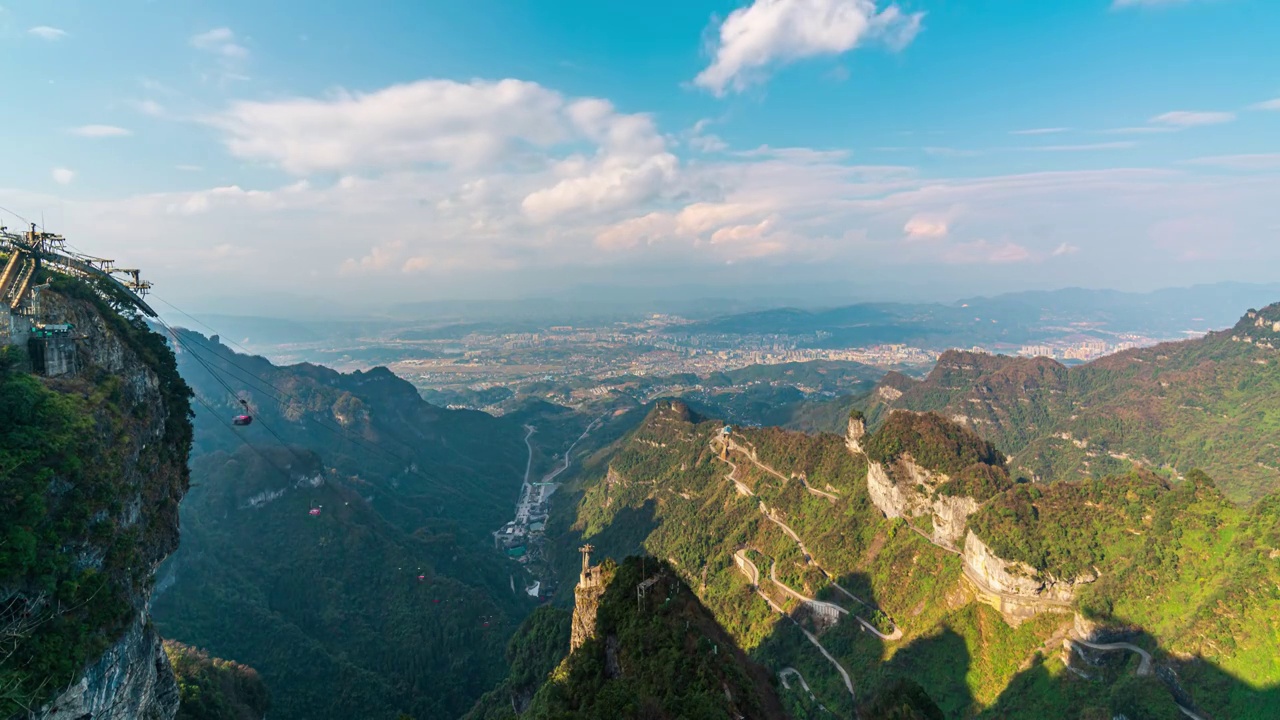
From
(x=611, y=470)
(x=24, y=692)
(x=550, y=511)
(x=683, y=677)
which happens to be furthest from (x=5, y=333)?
(x=550, y=511)

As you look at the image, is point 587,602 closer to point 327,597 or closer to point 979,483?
point 979,483

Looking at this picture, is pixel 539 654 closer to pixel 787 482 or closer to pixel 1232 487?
pixel 787 482

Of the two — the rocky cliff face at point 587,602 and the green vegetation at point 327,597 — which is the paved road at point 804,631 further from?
the green vegetation at point 327,597

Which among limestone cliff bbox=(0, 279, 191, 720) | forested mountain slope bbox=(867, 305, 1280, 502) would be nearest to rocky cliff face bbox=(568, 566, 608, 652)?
limestone cliff bbox=(0, 279, 191, 720)

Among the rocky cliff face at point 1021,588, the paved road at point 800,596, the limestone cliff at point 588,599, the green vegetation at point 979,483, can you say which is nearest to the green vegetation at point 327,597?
the limestone cliff at point 588,599

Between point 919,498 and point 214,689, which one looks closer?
point 214,689

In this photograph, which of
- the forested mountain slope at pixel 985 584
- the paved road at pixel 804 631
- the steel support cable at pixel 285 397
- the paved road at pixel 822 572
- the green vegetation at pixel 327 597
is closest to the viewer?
the forested mountain slope at pixel 985 584

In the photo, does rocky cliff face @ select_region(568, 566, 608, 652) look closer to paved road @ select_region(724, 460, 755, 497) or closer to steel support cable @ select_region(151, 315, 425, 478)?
paved road @ select_region(724, 460, 755, 497)

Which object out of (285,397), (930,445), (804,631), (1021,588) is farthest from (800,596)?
(285,397)
